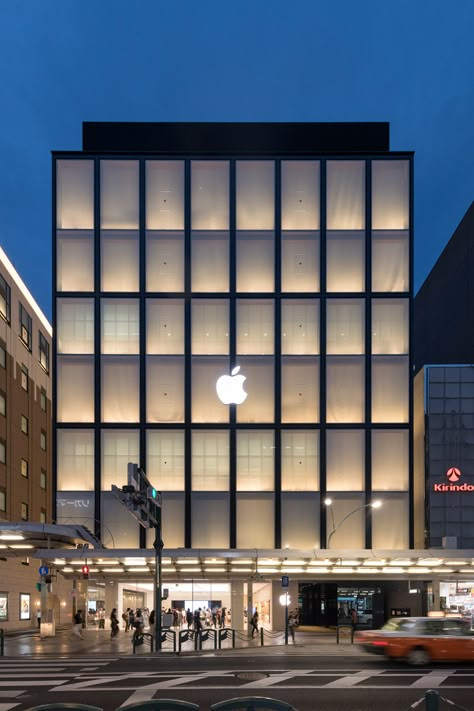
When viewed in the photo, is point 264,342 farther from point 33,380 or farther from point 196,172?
point 33,380

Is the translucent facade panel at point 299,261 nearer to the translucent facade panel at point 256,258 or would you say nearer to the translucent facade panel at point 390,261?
the translucent facade panel at point 256,258

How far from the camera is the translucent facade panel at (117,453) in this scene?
49.4m

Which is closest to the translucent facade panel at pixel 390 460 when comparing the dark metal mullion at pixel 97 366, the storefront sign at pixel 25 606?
the dark metal mullion at pixel 97 366

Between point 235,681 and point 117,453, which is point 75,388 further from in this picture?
point 235,681

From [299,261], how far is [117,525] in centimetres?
2162

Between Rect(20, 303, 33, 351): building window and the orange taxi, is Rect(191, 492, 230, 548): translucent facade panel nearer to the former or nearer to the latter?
Rect(20, 303, 33, 351): building window

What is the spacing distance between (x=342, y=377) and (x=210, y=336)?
938 cm

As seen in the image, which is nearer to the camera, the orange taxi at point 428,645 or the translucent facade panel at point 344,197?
the orange taxi at point 428,645

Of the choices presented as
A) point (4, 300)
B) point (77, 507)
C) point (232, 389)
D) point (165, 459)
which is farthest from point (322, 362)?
point (4, 300)

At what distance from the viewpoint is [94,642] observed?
36.9 metres

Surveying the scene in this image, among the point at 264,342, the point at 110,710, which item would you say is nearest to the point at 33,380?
the point at 264,342

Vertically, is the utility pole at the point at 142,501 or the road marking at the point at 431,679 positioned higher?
the utility pole at the point at 142,501

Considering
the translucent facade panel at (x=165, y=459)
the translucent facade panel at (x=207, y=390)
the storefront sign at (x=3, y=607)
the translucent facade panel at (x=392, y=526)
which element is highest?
the translucent facade panel at (x=207, y=390)

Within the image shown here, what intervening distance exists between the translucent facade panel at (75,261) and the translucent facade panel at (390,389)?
805 inches
